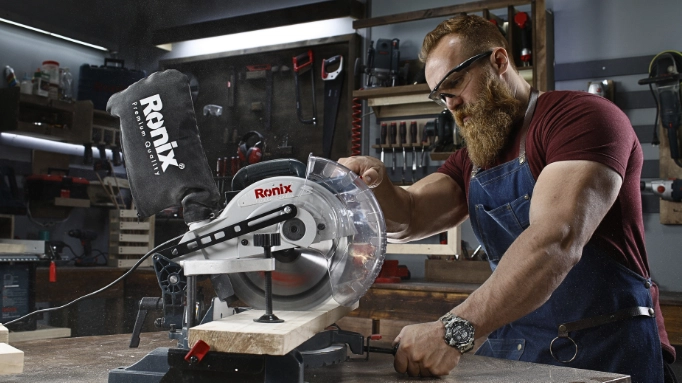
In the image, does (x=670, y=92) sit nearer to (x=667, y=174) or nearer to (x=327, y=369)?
(x=667, y=174)

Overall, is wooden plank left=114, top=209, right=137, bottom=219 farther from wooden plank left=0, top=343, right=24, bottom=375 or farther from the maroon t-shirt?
wooden plank left=0, top=343, right=24, bottom=375

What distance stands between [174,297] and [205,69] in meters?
4.51

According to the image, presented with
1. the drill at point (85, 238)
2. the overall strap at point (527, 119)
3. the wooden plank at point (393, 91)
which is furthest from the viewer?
the drill at point (85, 238)

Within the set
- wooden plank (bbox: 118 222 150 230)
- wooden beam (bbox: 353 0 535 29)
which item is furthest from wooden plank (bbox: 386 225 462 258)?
wooden plank (bbox: 118 222 150 230)

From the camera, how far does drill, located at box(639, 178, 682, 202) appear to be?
3328 millimetres

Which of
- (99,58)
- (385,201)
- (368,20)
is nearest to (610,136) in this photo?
(385,201)

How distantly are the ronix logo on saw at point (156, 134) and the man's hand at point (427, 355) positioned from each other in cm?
53

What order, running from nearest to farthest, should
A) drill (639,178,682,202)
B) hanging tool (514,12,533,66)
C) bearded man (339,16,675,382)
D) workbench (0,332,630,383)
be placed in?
1. workbench (0,332,630,383)
2. bearded man (339,16,675,382)
3. drill (639,178,682,202)
4. hanging tool (514,12,533,66)

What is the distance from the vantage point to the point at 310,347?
3.99 feet

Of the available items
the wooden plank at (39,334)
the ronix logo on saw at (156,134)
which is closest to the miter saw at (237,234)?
the ronix logo on saw at (156,134)

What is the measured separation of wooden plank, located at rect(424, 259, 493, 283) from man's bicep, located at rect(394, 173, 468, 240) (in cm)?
142

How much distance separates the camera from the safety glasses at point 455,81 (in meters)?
1.71

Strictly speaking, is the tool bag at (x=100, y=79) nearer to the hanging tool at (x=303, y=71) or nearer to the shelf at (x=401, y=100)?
the hanging tool at (x=303, y=71)

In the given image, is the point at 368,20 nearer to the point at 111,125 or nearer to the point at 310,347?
the point at 111,125
